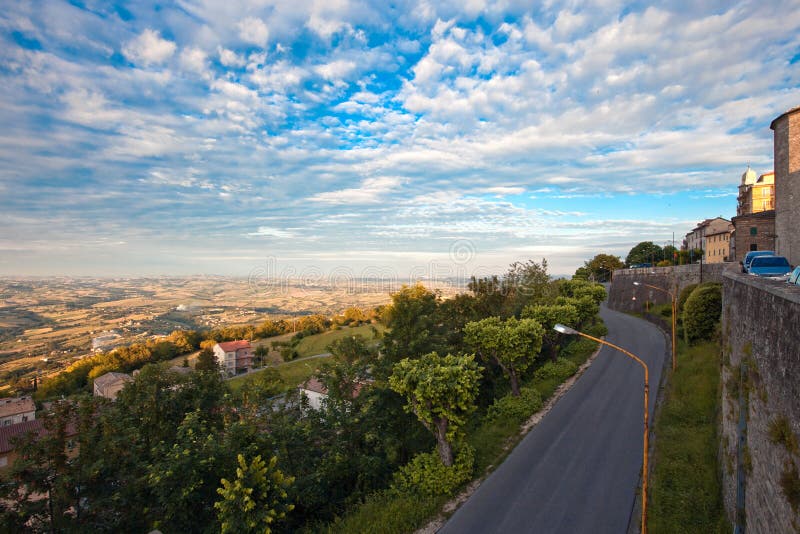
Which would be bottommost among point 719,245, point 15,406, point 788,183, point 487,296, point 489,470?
point 15,406

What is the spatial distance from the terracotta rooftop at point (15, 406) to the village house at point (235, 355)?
31941 millimetres

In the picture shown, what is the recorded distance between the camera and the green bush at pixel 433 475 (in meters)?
16.2

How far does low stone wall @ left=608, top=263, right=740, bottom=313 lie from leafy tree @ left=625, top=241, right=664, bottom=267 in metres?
34.2

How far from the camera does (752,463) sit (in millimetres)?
9766

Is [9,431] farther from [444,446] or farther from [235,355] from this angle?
[235,355]

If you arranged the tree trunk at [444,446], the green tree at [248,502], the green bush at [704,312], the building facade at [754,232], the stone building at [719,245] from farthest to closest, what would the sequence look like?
the stone building at [719,245] → the building facade at [754,232] → the green bush at [704,312] → the tree trunk at [444,446] → the green tree at [248,502]

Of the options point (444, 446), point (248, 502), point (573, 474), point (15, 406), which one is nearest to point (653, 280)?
point (573, 474)

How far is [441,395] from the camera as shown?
1714 centimetres

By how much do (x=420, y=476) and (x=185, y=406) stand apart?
39.3ft

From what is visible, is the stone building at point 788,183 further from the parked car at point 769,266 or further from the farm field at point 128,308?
the farm field at point 128,308

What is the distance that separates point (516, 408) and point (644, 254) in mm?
95427

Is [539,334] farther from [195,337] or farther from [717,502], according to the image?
[195,337]

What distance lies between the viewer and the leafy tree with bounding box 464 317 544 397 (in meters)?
25.7

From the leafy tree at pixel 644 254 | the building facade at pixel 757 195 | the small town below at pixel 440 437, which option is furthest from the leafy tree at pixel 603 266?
the small town below at pixel 440 437
